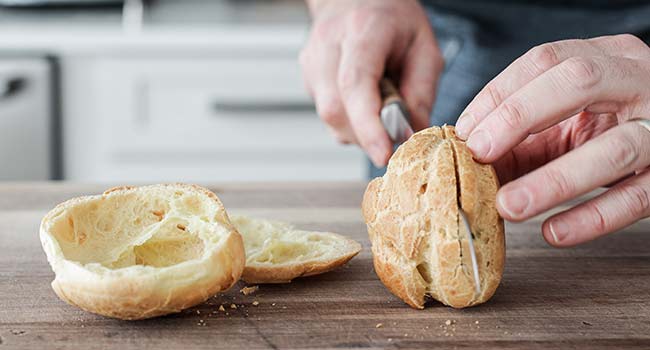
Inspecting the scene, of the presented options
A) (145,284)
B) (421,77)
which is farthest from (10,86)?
(145,284)

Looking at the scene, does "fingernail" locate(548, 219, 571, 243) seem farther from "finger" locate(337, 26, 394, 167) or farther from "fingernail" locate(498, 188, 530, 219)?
"finger" locate(337, 26, 394, 167)

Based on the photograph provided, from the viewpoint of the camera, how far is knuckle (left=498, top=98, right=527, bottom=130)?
1.12 metres

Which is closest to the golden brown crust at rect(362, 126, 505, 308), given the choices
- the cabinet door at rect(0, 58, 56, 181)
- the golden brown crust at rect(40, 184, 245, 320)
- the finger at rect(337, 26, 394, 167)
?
the golden brown crust at rect(40, 184, 245, 320)

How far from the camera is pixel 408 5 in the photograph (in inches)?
74.8

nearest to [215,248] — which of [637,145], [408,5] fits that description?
[637,145]

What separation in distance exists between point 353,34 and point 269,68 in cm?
136

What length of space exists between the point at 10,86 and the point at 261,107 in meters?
0.90

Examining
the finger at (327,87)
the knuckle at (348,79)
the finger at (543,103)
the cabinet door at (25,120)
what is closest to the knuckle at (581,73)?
the finger at (543,103)

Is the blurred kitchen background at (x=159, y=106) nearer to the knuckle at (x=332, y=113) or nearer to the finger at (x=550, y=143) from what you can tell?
the knuckle at (x=332, y=113)

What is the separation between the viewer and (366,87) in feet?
5.38

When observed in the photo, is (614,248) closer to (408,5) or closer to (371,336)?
(371,336)

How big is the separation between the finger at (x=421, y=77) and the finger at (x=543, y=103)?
589 mm

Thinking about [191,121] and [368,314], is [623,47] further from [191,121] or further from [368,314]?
[191,121]

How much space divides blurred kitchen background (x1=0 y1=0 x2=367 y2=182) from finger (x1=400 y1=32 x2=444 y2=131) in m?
1.30
